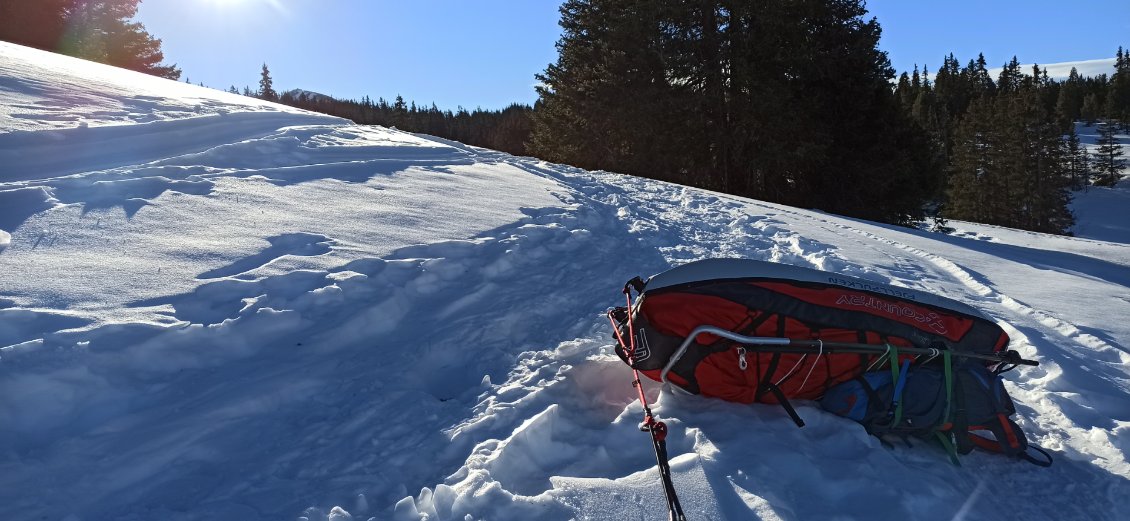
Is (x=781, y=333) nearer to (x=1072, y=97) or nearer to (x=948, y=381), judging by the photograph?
(x=948, y=381)

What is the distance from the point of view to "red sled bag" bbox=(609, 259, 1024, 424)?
2.75 meters

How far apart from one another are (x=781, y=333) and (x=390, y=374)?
6.84 feet

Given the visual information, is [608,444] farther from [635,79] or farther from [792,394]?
[635,79]

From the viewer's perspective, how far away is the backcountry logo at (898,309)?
2.85 meters

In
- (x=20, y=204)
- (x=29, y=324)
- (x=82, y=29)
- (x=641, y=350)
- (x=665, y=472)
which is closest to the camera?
(x=665, y=472)

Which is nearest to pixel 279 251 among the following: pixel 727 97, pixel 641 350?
pixel 641 350

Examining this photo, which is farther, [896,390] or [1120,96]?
[1120,96]

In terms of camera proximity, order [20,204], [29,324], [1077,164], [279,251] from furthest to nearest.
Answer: [1077,164], [279,251], [20,204], [29,324]

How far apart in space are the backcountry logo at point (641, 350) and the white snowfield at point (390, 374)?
23 cm

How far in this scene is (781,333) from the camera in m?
2.76

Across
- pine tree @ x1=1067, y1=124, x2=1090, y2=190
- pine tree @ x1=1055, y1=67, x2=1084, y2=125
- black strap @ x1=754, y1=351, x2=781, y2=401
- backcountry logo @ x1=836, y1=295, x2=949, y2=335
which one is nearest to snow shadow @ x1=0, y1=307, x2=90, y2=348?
black strap @ x1=754, y1=351, x2=781, y2=401

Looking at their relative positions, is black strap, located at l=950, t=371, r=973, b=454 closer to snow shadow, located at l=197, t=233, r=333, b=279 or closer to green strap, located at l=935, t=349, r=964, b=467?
green strap, located at l=935, t=349, r=964, b=467

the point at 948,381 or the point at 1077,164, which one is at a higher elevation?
the point at 1077,164

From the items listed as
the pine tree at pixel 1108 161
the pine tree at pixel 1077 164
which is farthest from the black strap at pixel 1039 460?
the pine tree at pixel 1108 161
